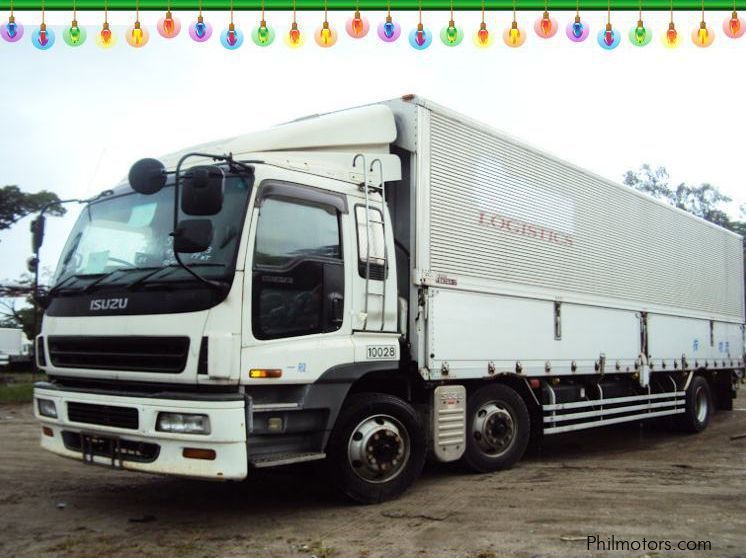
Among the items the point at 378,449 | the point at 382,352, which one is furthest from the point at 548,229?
the point at 378,449

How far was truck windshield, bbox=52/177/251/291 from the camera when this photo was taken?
5.20 metres

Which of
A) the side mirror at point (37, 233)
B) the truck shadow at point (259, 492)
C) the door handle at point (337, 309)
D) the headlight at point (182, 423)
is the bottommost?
the truck shadow at point (259, 492)

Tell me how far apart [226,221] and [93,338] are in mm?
1453

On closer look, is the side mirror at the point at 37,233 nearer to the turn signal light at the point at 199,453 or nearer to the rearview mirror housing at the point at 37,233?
the rearview mirror housing at the point at 37,233

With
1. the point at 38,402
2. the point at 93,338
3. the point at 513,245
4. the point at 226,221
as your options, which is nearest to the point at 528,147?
the point at 513,245

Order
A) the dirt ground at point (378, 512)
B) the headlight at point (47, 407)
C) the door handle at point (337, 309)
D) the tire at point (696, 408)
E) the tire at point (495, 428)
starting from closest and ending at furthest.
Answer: the dirt ground at point (378, 512) < the door handle at point (337, 309) < the headlight at point (47, 407) < the tire at point (495, 428) < the tire at point (696, 408)

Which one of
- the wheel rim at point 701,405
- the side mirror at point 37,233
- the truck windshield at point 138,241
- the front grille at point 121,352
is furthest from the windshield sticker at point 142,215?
the wheel rim at point 701,405

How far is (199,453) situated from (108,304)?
4.74 feet

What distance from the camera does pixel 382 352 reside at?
6.05 meters

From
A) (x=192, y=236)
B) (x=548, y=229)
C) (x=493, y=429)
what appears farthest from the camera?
(x=548, y=229)

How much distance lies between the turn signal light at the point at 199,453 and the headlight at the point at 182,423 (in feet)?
0.42

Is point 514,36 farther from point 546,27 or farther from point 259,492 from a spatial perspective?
point 259,492

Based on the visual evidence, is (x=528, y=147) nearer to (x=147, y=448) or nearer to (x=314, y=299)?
(x=314, y=299)

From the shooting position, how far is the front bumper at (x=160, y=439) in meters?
4.83
